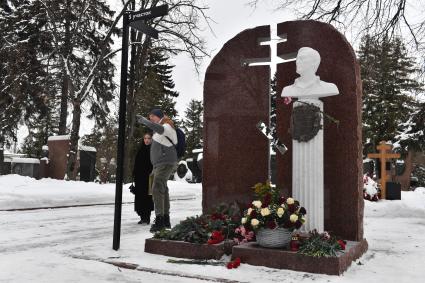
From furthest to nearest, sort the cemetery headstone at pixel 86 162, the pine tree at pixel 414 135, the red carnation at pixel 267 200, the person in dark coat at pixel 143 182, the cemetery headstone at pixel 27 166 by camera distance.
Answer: the cemetery headstone at pixel 86 162 < the cemetery headstone at pixel 27 166 < the pine tree at pixel 414 135 < the person in dark coat at pixel 143 182 < the red carnation at pixel 267 200

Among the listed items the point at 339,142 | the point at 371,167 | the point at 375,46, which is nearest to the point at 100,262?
the point at 339,142

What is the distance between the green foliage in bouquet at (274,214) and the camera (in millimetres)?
4824

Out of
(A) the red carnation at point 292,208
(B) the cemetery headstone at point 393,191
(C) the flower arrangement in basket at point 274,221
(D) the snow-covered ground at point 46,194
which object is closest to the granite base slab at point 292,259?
(C) the flower arrangement in basket at point 274,221

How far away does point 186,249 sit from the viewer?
5.19 metres

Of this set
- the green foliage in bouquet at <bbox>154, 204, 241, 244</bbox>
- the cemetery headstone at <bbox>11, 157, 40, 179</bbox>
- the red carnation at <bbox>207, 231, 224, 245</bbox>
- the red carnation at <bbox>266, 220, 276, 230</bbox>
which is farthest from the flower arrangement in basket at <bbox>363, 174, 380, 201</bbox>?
the cemetery headstone at <bbox>11, 157, 40, 179</bbox>

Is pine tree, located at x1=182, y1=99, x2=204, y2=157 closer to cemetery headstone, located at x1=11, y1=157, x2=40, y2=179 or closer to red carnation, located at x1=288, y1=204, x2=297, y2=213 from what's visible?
cemetery headstone, located at x1=11, y1=157, x2=40, y2=179

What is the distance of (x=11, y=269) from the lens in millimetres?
4438

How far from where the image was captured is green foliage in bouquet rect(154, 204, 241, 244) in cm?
528

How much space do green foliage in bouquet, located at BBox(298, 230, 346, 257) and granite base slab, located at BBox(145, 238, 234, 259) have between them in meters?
0.96

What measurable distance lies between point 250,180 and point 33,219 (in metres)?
4.75

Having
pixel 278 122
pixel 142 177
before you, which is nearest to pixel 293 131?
pixel 278 122

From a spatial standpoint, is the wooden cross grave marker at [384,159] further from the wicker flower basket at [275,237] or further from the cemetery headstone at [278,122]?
the wicker flower basket at [275,237]

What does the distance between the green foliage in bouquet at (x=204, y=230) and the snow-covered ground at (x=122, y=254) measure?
384 millimetres

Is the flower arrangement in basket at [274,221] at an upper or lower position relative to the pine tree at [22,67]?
lower
